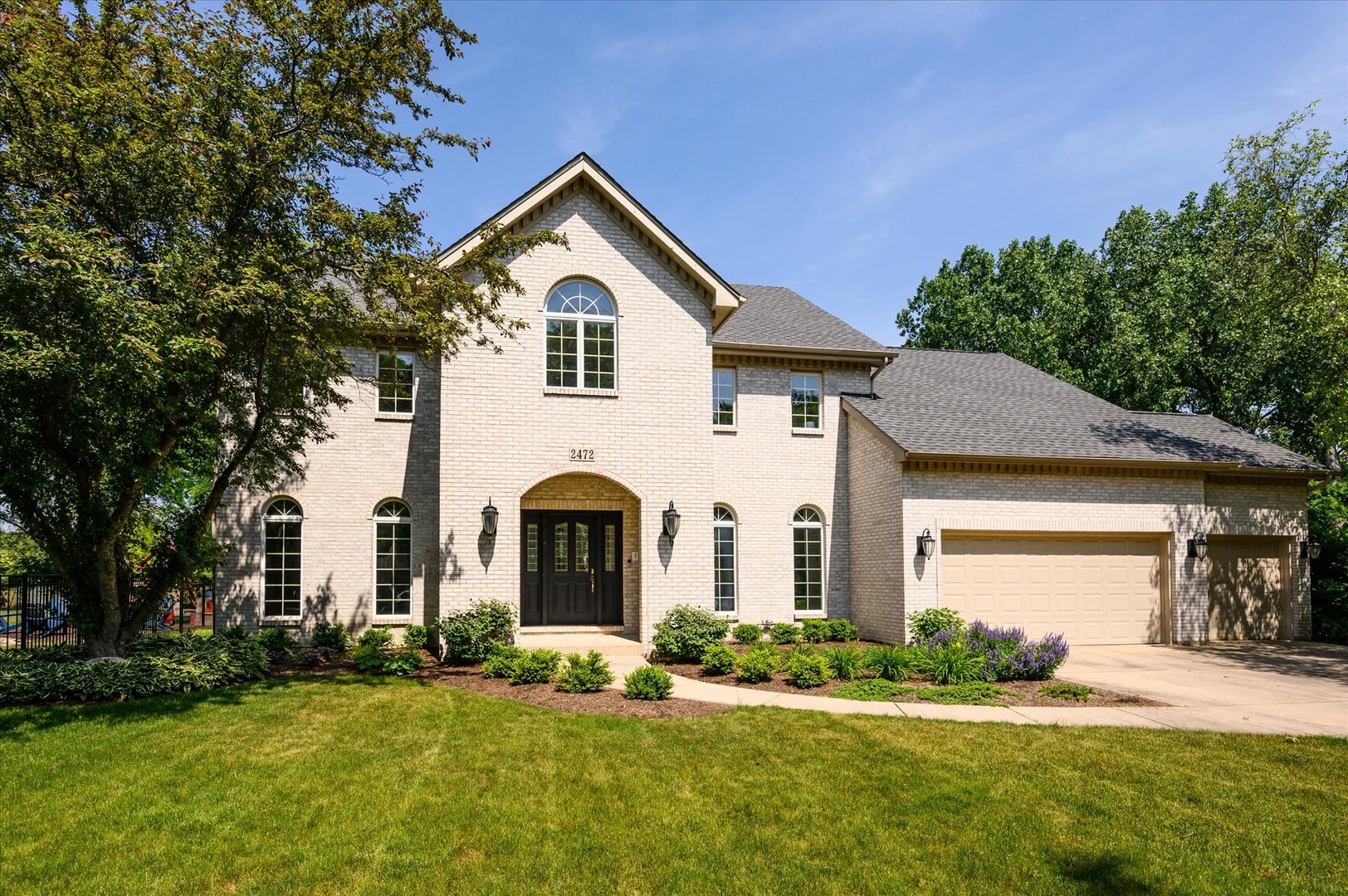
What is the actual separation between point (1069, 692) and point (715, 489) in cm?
850

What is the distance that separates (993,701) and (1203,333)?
25.8m

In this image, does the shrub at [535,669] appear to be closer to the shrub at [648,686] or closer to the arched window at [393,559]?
the shrub at [648,686]

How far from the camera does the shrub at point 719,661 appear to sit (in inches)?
475

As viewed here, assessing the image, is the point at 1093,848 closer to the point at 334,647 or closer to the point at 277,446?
the point at 277,446

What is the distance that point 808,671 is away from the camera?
11.1m

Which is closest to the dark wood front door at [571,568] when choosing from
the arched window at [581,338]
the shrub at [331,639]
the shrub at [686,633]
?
the shrub at [686,633]

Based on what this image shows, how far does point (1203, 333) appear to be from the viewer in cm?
2884

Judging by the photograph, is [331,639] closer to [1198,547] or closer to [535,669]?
[535,669]

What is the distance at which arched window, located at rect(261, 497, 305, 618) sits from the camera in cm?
1541

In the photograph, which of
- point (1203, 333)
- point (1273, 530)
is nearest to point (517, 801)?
point (1273, 530)

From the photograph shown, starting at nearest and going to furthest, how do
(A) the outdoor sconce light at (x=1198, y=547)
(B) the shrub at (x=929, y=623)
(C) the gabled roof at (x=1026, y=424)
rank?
(B) the shrub at (x=929, y=623)
(C) the gabled roof at (x=1026, y=424)
(A) the outdoor sconce light at (x=1198, y=547)

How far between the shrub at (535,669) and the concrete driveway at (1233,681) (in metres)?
8.02

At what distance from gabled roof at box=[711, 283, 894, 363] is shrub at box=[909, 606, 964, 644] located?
20.6 feet

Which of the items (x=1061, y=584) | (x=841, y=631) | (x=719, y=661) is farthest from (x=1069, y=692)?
(x=1061, y=584)
